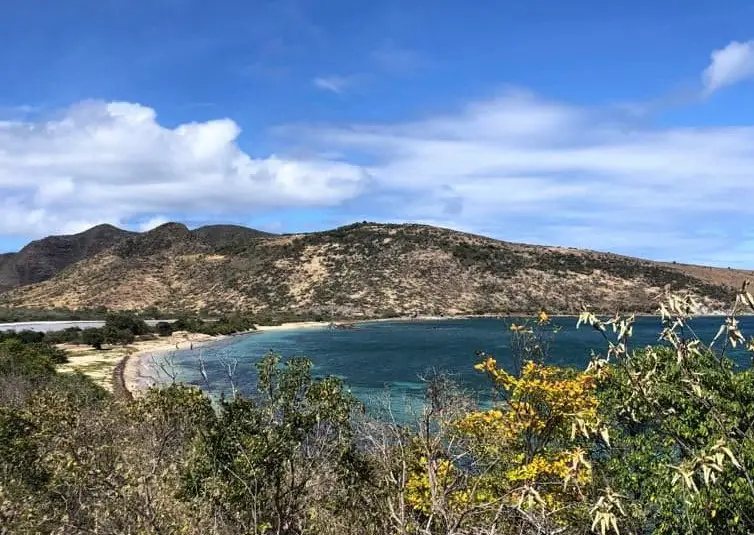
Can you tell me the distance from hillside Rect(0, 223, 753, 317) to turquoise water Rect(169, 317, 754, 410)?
1840cm

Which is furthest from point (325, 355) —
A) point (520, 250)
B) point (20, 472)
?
point (520, 250)

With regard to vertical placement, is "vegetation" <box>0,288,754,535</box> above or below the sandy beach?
above

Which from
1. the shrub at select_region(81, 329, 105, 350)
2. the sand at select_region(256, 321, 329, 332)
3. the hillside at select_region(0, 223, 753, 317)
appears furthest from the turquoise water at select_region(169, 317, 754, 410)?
the hillside at select_region(0, 223, 753, 317)

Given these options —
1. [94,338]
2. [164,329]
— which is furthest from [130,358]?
[164,329]

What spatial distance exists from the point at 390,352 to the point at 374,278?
65113 millimetres

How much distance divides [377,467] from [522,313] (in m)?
113

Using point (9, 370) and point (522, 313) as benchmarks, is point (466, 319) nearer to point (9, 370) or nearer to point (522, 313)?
point (522, 313)

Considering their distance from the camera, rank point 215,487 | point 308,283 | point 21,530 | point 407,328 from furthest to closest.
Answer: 1. point 308,283
2. point 407,328
3. point 215,487
4. point 21,530

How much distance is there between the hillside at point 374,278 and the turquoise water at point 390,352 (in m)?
18.4

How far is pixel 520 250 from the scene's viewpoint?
15350 cm

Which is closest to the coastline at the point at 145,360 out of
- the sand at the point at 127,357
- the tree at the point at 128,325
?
the sand at the point at 127,357

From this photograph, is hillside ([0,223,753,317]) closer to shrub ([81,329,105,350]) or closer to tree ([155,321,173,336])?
tree ([155,321,173,336])

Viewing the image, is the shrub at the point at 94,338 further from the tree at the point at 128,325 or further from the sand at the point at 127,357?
the tree at the point at 128,325

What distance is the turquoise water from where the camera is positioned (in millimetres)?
49706
